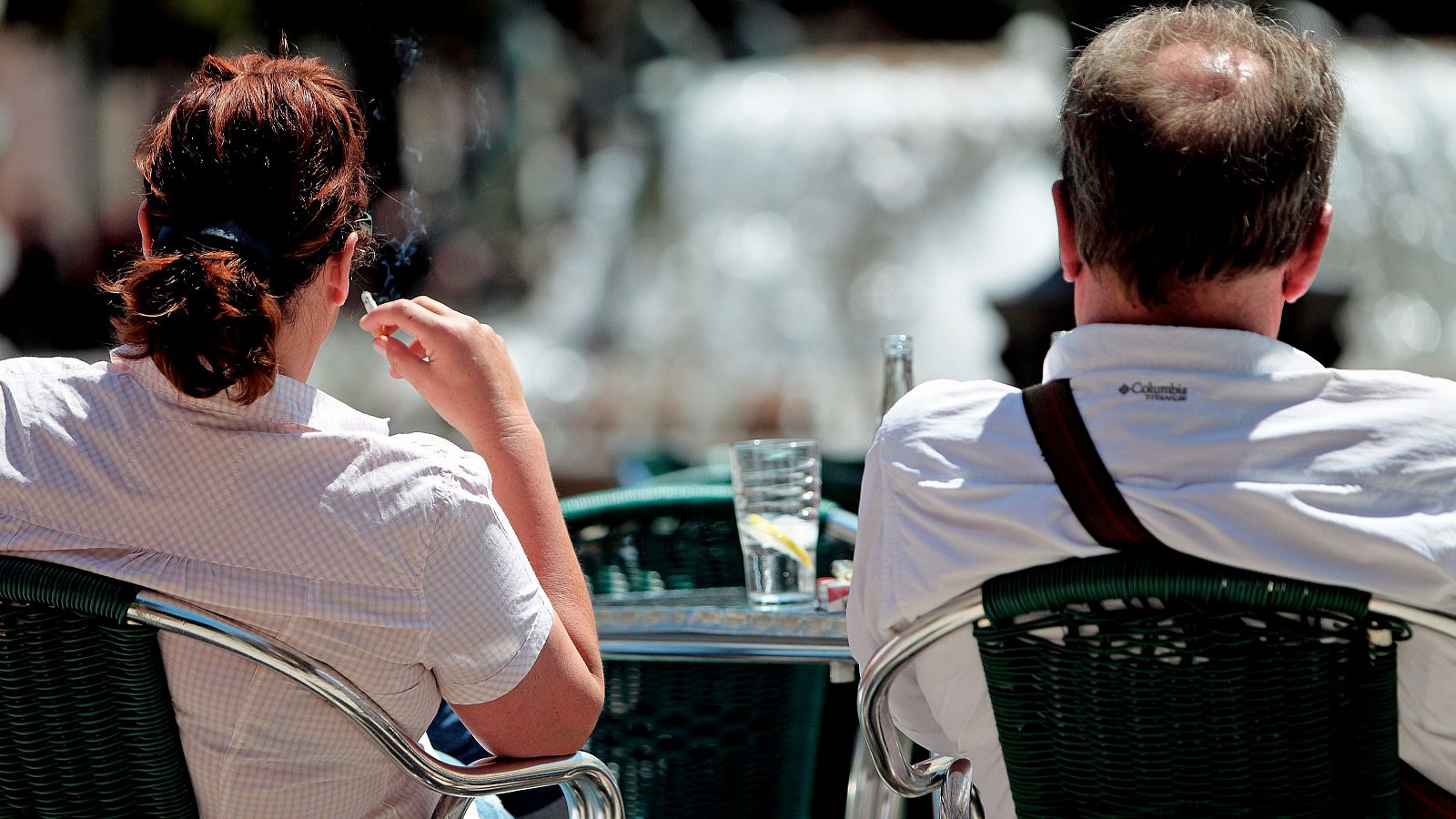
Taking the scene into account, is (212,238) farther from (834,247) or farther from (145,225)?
(834,247)

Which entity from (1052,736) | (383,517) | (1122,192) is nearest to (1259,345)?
(1122,192)

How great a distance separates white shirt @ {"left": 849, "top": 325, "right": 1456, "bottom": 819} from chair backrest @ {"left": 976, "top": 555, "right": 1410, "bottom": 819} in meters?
0.03

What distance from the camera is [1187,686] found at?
1.03 metres

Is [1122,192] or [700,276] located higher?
[1122,192]

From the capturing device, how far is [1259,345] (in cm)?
109

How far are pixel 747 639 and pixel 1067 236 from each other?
611 mm

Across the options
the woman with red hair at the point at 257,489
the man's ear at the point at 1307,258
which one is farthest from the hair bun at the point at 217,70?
the man's ear at the point at 1307,258

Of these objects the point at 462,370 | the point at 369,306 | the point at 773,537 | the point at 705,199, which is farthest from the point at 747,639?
the point at 705,199

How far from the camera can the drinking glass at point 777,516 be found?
1.67 m

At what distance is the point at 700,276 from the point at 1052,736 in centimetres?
597

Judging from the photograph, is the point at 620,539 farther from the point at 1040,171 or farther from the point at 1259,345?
the point at 1040,171

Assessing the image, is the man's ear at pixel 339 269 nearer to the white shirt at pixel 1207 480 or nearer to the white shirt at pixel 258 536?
the white shirt at pixel 258 536

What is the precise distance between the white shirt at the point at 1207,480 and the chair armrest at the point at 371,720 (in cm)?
34

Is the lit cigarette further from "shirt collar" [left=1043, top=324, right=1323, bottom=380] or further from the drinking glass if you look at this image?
"shirt collar" [left=1043, top=324, right=1323, bottom=380]
